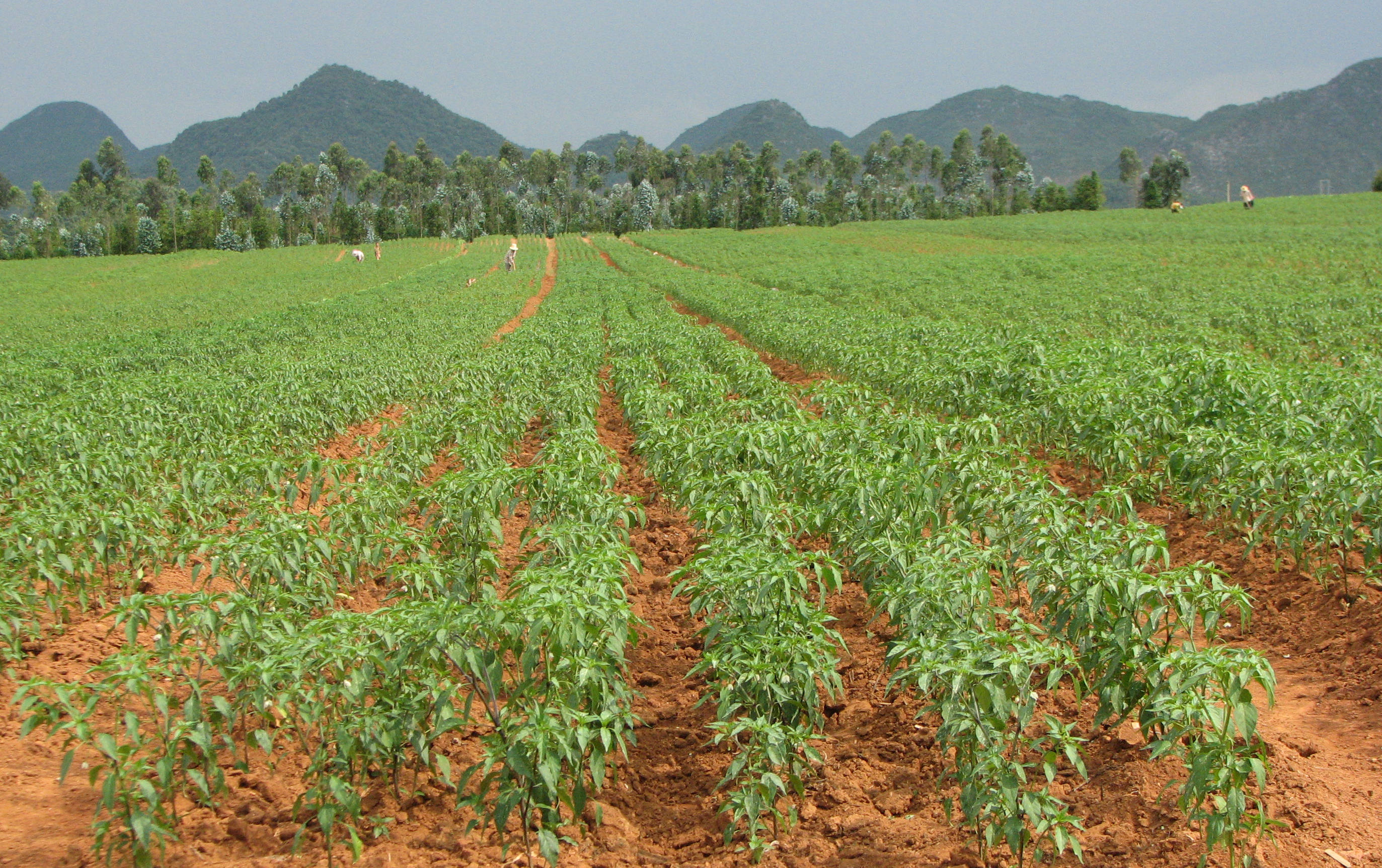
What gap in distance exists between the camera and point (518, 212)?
104125 mm

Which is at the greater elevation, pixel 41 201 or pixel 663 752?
pixel 41 201

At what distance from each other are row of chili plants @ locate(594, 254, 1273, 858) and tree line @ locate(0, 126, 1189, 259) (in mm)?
82681

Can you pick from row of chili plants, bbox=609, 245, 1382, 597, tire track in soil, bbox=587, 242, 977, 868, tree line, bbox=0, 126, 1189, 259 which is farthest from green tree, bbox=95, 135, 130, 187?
tire track in soil, bbox=587, 242, 977, 868

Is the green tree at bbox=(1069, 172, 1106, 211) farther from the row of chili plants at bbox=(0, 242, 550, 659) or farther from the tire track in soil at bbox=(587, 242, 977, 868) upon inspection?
the tire track in soil at bbox=(587, 242, 977, 868)

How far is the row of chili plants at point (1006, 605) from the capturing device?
331 centimetres

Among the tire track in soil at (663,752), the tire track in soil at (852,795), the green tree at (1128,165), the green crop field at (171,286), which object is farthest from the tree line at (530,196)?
the tire track in soil at (852,795)

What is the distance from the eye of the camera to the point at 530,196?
11856 centimetres

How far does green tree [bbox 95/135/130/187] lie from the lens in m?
115

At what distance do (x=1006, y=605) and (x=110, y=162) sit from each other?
480 ft

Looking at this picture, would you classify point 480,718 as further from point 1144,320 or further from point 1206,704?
point 1144,320

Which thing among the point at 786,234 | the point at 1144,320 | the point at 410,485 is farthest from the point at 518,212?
the point at 410,485

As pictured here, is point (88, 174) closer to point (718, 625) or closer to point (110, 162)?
point (110, 162)

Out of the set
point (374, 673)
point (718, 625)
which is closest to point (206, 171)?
point (374, 673)

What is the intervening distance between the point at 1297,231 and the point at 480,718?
1876 inches
